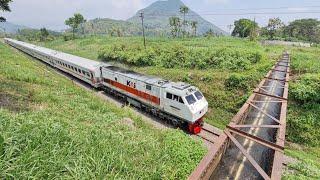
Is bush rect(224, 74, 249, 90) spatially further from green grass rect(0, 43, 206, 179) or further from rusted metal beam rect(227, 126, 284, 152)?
rusted metal beam rect(227, 126, 284, 152)

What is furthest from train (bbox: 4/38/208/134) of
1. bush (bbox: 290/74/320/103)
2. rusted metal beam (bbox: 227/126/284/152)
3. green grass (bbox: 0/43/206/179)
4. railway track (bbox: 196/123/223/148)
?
rusted metal beam (bbox: 227/126/284/152)

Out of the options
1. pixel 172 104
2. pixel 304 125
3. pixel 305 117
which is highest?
pixel 172 104

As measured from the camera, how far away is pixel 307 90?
22703mm

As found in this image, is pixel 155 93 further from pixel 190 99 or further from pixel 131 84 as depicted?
pixel 131 84

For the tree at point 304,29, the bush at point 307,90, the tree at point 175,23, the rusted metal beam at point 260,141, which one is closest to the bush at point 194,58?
the bush at point 307,90

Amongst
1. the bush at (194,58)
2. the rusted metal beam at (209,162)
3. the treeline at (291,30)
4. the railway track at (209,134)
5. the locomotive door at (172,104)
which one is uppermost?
the treeline at (291,30)

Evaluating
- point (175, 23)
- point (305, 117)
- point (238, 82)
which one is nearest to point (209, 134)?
point (305, 117)

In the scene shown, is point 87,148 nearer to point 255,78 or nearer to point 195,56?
point 255,78

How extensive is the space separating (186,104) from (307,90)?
11261mm

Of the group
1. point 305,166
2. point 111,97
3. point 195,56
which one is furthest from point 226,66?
point 305,166

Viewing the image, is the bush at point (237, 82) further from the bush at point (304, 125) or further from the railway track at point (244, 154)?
the railway track at point (244, 154)

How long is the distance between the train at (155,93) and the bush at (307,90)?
328 inches

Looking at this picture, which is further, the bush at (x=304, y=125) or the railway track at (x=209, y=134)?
the bush at (x=304, y=125)

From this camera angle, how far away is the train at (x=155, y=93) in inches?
799
